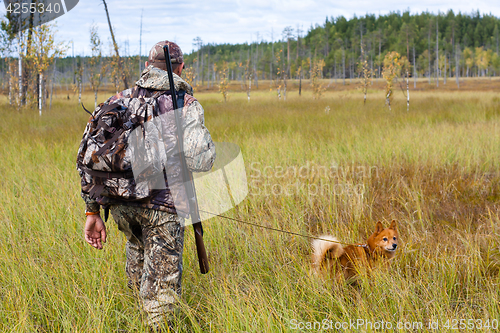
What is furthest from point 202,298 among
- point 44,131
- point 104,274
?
point 44,131

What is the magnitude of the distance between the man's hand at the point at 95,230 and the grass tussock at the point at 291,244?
38cm

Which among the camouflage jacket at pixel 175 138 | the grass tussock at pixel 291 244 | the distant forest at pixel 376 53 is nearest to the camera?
the camouflage jacket at pixel 175 138

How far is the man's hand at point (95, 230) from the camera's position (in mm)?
2029

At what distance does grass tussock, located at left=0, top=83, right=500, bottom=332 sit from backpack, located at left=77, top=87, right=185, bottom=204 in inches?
31.2

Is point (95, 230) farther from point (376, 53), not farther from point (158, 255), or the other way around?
point (376, 53)

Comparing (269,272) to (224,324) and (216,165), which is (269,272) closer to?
(224,324)

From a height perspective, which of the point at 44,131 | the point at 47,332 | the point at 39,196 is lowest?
the point at 47,332

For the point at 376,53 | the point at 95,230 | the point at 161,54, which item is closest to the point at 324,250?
the point at 95,230

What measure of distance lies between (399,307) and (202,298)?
1.31 m

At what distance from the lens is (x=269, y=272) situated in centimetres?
275

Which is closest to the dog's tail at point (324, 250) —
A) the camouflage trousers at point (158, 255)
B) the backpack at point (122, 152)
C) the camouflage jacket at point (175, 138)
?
the camouflage trousers at point (158, 255)

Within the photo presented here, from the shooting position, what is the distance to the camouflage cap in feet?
6.74

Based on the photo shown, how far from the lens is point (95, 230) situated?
82.0 inches

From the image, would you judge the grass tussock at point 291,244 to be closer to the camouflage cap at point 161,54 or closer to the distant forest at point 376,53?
the camouflage cap at point 161,54
